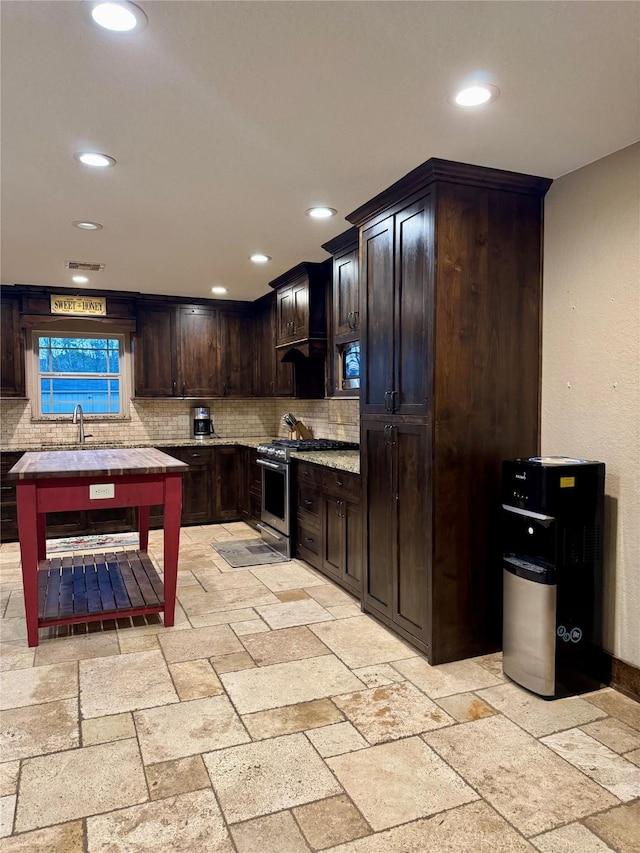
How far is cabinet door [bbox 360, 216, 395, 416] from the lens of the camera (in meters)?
3.29

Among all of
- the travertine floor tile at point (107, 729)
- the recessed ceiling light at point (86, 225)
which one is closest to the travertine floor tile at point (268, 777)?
the travertine floor tile at point (107, 729)

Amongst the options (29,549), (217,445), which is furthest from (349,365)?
(29,549)

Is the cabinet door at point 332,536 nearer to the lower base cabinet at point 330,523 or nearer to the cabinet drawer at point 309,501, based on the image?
the lower base cabinet at point 330,523

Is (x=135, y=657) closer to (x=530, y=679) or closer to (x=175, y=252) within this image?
(x=530, y=679)

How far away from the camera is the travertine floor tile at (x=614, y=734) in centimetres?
227

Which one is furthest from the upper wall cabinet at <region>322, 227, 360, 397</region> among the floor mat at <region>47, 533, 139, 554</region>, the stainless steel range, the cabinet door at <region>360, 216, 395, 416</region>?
the floor mat at <region>47, 533, 139, 554</region>

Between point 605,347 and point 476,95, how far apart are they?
4.25 feet

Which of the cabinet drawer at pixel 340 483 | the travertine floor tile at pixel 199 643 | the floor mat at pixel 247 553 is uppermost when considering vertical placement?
the cabinet drawer at pixel 340 483

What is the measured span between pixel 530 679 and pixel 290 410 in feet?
15.1

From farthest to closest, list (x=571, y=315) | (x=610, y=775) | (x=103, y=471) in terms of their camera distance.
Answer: (x=103, y=471) → (x=571, y=315) → (x=610, y=775)

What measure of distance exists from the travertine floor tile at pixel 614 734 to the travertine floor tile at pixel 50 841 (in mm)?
1917

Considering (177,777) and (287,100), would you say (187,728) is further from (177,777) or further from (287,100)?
(287,100)

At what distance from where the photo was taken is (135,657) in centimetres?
309

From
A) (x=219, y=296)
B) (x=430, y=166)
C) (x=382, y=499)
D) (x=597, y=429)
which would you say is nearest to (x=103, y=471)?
(x=382, y=499)
